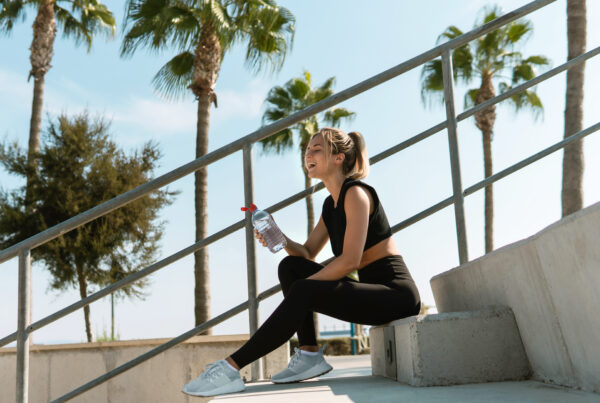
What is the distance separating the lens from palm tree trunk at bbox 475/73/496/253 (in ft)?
→ 56.5

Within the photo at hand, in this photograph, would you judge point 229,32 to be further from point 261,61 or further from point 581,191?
point 581,191

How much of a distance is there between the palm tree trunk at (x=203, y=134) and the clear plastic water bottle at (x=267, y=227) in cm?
935

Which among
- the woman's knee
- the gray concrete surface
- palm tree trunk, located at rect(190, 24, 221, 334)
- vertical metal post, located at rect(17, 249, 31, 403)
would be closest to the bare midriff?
the woman's knee

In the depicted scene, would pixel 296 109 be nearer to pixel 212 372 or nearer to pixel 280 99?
pixel 280 99

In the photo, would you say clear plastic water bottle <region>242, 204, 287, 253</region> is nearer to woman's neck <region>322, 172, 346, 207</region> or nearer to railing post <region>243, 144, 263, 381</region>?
railing post <region>243, 144, 263, 381</region>

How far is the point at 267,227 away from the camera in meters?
2.56

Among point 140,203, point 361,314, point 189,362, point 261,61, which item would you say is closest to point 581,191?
point 189,362

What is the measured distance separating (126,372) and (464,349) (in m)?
3.58

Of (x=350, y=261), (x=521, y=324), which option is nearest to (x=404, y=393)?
(x=521, y=324)

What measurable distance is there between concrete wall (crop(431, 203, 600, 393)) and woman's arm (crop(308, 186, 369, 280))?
0.46 m

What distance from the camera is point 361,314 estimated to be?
2312 millimetres

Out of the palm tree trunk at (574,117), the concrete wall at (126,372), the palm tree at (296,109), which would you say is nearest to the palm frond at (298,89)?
the palm tree at (296,109)

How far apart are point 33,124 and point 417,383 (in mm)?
16556

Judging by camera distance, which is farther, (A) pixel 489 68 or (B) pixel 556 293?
(A) pixel 489 68
